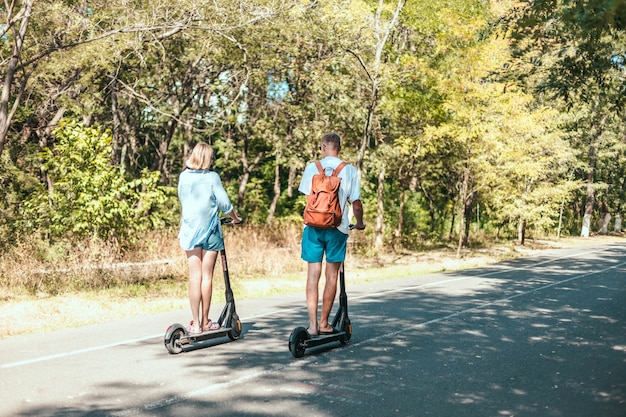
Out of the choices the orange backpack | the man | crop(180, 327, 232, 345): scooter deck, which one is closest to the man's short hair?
the man

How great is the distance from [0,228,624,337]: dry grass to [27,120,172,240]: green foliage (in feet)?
1.49

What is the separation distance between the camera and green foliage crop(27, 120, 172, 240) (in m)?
14.5

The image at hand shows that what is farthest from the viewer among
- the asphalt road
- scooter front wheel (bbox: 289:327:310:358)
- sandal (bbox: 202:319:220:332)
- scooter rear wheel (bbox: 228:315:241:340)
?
scooter rear wheel (bbox: 228:315:241:340)

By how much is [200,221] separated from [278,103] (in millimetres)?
25225

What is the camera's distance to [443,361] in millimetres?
7141

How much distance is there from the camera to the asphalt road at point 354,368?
545cm

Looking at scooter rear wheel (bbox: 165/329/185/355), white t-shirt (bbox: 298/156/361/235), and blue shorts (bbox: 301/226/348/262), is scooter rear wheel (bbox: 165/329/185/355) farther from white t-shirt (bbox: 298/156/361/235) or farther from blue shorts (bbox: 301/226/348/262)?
white t-shirt (bbox: 298/156/361/235)

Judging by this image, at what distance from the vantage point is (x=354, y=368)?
674 cm

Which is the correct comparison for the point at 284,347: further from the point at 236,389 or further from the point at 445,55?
the point at 445,55

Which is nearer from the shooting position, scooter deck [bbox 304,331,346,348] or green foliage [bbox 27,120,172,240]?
scooter deck [bbox 304,331,346,348]

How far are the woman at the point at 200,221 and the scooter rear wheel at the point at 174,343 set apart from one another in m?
0.33

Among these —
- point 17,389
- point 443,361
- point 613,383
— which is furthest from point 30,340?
point 613,383

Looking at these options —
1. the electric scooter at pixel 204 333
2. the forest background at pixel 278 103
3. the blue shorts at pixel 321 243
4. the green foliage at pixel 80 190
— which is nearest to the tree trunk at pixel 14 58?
the forest background at pixel 278 103

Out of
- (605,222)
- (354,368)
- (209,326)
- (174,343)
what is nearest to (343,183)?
(354,368)
